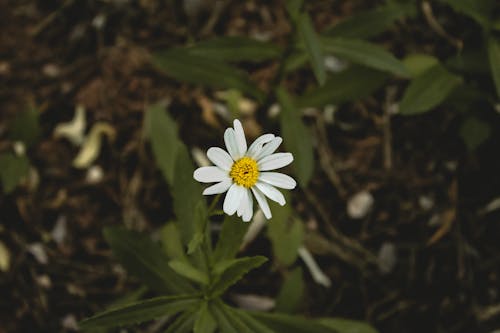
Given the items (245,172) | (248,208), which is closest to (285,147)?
(245,172)

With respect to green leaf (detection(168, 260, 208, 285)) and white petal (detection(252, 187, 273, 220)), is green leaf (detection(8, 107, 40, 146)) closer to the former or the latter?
green leaf (detection(168, 260, 208, 285))

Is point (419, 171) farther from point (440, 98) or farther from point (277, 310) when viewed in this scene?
point (277, 310)

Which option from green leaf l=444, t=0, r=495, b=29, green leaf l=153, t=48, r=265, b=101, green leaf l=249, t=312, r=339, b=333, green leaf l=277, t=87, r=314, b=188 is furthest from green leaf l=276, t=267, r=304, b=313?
green leaf l=444, t=0, r=495, b=29

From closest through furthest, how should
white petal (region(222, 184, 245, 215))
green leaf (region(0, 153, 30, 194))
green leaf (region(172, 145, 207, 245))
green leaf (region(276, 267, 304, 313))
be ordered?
white petal (region(222, 184, 245, 215))
green leaf (region(172, 145, 207, 245))
green leaf (region(276, 267, 304, 313))
green leaf (region(0, 153, 30, 194))

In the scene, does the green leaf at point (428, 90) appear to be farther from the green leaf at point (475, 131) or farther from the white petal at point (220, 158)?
the white petal at point (220, 158)

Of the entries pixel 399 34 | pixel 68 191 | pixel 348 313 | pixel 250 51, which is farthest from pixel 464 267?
pixel 68 191

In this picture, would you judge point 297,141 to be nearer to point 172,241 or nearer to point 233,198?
point 172,241
